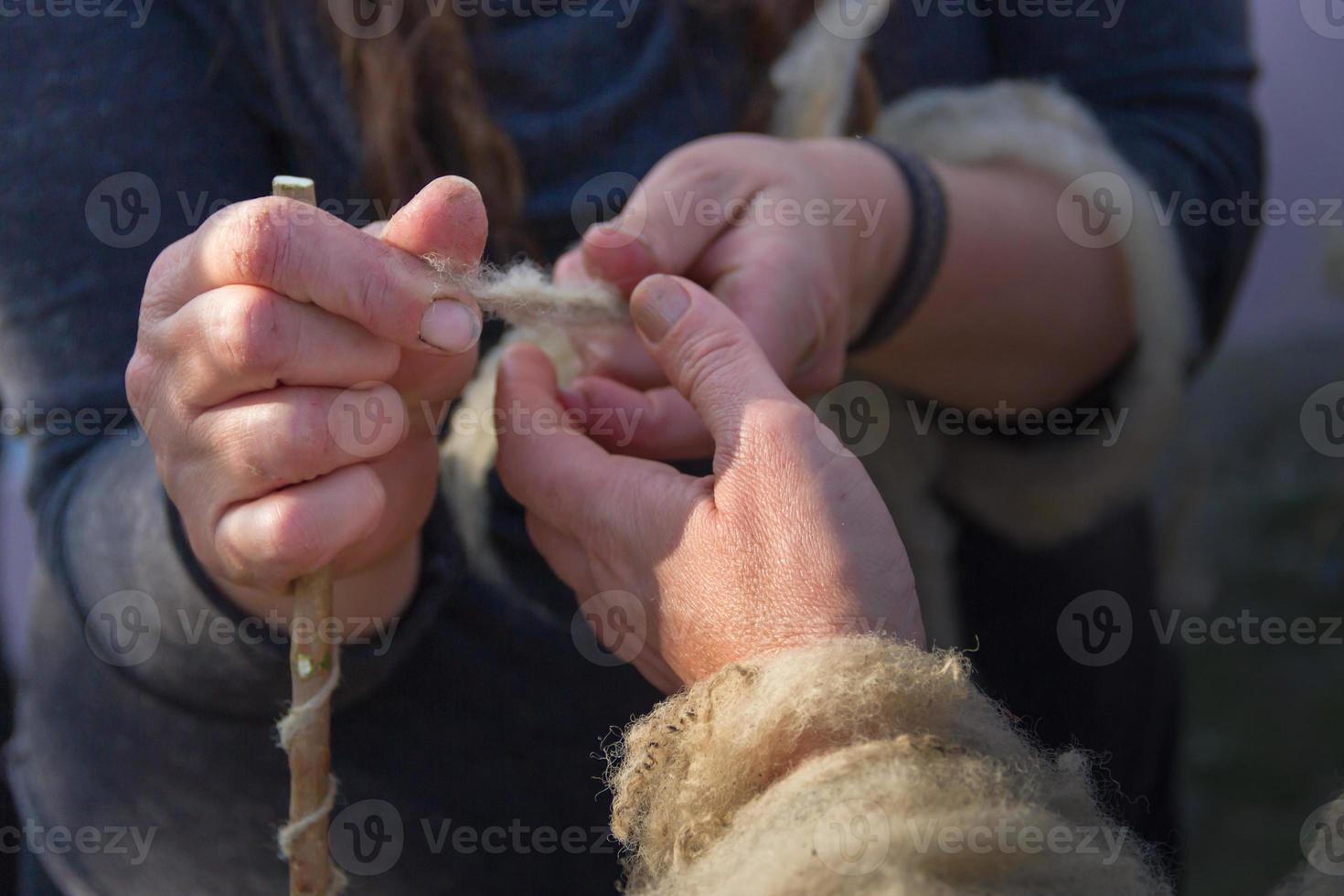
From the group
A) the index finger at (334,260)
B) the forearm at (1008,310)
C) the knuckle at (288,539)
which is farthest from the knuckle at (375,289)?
the forearm at (1008,310)

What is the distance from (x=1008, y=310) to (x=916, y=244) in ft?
0.48

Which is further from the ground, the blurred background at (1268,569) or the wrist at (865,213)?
the wrist at (865,213)

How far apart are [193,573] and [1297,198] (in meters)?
1.96

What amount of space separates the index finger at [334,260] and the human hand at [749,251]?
0.62ft

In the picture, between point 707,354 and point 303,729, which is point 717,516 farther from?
point 303,729

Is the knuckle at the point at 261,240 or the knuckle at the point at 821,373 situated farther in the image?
the knuckle at the point at 821,373

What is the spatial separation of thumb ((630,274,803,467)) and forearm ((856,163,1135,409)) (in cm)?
28

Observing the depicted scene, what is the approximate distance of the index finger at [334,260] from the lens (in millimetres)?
613

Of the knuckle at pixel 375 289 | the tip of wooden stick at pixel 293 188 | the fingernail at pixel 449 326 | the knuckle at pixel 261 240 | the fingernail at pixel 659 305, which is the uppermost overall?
the tip of wooden stick at pixel 293 188

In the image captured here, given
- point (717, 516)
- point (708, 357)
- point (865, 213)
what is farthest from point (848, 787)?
point (865, 213)

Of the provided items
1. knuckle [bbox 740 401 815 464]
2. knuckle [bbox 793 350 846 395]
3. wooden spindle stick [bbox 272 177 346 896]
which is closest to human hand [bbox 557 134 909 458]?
knuckle [bbox 793 350 846 395]

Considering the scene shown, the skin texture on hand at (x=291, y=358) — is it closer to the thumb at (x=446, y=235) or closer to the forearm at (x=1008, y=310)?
the thumb at (x=446, y=235)

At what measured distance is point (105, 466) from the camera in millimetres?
854

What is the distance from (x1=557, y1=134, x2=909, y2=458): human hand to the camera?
0.82m
